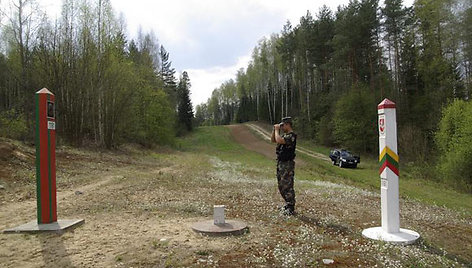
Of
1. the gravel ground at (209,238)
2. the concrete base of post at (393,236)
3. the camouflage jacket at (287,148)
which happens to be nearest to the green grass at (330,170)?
the gravel ground at (209,238)

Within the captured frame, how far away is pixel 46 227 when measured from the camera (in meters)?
7.04

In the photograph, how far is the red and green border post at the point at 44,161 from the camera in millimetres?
7387

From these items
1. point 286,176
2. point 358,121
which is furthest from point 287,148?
point 358,121

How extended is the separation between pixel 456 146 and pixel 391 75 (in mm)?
18358

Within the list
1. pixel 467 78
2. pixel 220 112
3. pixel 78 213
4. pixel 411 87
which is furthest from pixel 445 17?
pixel 220 112

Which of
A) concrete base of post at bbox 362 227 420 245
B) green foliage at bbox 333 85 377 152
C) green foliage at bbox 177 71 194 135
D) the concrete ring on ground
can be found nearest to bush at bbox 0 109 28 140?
the concrete ring on ground

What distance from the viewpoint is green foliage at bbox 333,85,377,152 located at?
40.1 metres

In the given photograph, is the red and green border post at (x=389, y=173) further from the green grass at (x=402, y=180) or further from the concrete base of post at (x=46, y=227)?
the green grass at (x=402, y=180)

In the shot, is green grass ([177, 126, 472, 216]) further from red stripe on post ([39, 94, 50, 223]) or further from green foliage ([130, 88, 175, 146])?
red stripe on post ([39, 94, 50, 223])

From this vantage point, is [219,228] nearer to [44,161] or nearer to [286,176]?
[286,176]

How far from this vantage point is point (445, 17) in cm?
3055

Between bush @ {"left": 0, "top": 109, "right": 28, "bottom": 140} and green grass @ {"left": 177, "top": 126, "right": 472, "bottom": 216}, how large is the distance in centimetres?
1494

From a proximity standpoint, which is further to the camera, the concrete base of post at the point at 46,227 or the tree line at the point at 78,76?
the tree line at the point at 78,76

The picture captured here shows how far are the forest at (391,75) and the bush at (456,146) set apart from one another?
0.06m
